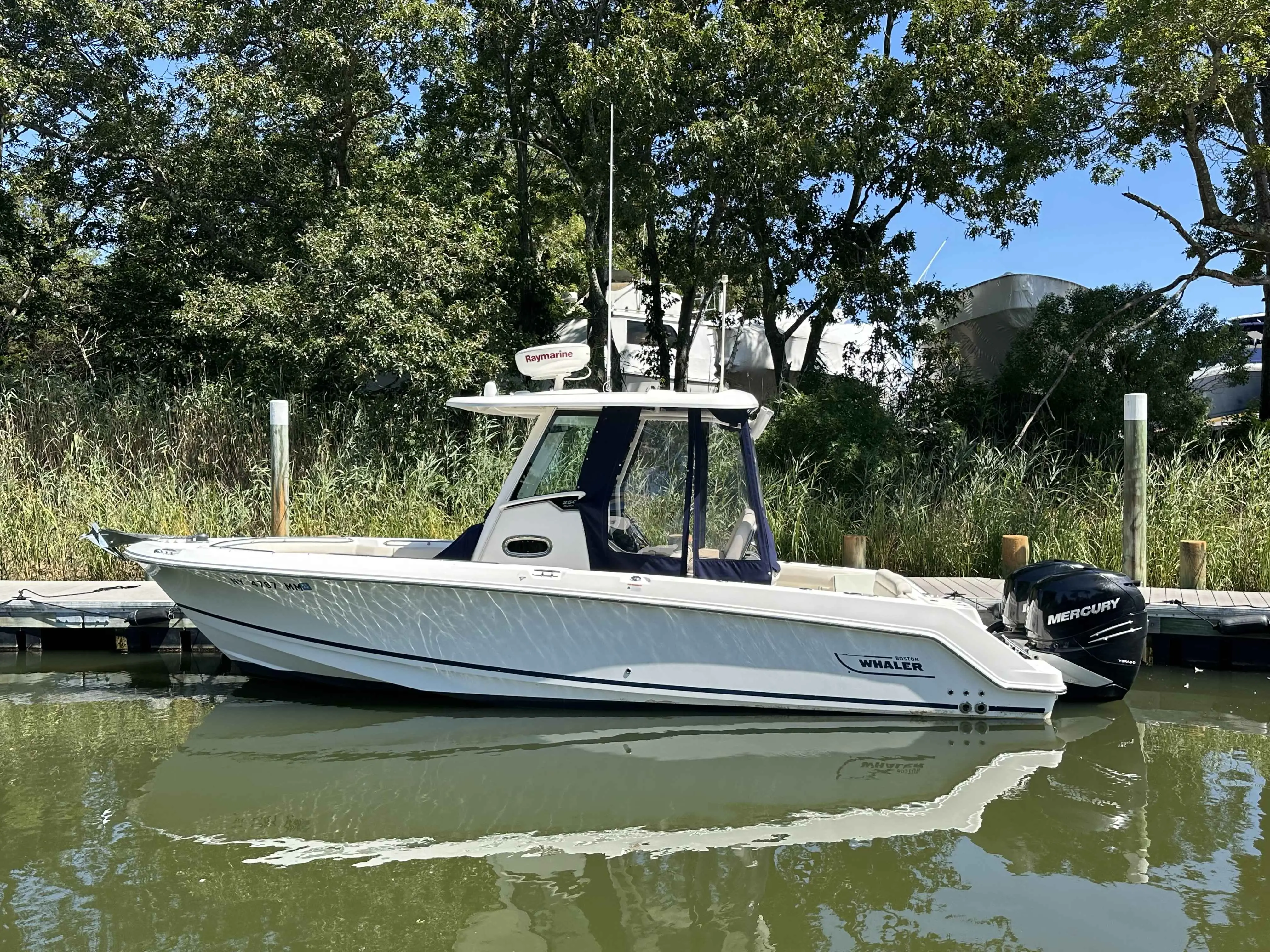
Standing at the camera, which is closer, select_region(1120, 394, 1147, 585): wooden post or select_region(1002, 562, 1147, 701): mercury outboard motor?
select_region(1002, 562, 1147, 701): mercury outboard motor

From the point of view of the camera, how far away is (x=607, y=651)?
5.23 meters

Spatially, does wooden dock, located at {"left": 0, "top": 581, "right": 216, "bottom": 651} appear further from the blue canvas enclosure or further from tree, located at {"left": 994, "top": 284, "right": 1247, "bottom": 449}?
tree, located at {"left": 994, "top": 284, "right": 1247, "bottom": 449}

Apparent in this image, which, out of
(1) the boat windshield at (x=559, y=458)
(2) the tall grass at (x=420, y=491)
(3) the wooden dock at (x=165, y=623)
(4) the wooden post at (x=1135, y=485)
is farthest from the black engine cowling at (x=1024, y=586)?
(1) the boat windshield at (x=559, y=458)

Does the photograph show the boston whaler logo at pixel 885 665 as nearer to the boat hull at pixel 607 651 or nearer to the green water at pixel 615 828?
the boat hull at pixel 607 651

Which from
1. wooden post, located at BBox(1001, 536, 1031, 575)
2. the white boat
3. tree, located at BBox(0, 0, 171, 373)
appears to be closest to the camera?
the white boat

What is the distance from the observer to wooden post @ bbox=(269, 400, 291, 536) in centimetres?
771

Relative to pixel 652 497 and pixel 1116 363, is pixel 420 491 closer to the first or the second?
pixel 652 497

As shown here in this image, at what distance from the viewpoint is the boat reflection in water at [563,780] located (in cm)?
392

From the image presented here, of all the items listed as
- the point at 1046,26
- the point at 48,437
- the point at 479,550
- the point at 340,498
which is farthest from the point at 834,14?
the point at 48,437

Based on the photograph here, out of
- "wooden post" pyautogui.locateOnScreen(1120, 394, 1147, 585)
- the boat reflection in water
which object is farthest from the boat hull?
"wooden post" pyautogui.locateOnScreen(1120, 394, 1147, 585)

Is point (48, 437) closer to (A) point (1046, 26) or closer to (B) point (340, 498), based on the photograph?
(B) point (340, 498)

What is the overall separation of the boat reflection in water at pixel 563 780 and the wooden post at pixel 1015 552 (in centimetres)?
254

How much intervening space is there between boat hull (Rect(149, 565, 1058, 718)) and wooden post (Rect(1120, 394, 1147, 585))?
2.51 meters

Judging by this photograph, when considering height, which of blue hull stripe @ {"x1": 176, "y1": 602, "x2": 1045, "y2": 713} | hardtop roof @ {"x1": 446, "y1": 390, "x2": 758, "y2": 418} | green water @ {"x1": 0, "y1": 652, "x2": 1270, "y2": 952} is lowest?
green water @ {"x1": 0, "y1": 652, "x2": 1270, "y2": 952}
